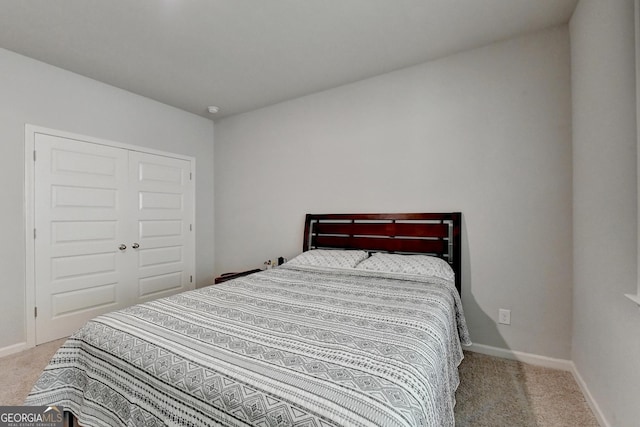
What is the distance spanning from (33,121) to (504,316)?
439 centimetres

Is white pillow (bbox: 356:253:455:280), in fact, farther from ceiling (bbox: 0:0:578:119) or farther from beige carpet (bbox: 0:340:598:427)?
ceiling (bbox: 0:0:578:119)

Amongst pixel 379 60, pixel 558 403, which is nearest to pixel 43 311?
pixel 379 60

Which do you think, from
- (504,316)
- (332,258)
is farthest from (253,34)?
(504,316)

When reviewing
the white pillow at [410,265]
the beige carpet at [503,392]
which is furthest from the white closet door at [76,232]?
the white pillow at [410,265]

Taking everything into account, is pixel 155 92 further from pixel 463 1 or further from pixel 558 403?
pixel 558 403

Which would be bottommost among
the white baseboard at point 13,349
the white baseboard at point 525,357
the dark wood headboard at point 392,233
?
the white baseboard at point 13,349

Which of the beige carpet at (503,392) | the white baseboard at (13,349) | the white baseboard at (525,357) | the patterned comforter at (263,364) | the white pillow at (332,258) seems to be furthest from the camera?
the white pillow at (332,258)

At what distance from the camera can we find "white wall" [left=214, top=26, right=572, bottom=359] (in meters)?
2.16

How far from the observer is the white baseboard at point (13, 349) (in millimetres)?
2436

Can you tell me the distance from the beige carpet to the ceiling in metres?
2.54

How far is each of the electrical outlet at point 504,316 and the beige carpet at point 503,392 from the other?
29cm

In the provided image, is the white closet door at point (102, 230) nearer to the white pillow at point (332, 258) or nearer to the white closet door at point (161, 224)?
the white closet door at point (161, 224)

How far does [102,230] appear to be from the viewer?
306 cm

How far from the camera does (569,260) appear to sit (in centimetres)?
211
